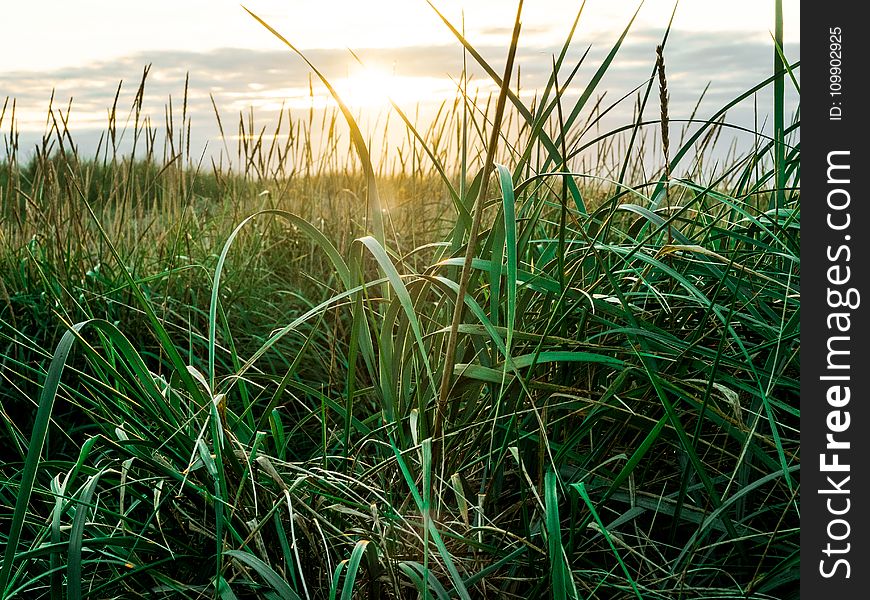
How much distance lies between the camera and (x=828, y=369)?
3.76 ft

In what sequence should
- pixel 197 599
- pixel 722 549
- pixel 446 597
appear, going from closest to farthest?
pixel 446 597 → pixel 197 599 → pixel 722 549

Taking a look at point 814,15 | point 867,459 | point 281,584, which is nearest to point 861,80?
point 814,15

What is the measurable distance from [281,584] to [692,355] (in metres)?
0.74

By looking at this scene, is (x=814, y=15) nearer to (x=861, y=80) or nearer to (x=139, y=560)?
(x=861, y=80)

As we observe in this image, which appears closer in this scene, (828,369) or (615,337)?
(828,369)

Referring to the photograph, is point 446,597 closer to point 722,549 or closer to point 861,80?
point 722,549

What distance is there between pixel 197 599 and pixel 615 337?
31.7 inches

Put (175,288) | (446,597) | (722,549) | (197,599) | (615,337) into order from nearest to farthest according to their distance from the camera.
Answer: (446,597) < (197,599) < (722,549) < (615,337) < (175,288)

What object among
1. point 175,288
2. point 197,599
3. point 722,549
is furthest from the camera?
point 175,288

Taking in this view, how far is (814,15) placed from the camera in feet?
4.19

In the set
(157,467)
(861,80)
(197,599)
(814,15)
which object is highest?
(814,15)

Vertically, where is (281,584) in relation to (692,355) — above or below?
below

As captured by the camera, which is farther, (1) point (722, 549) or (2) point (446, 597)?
(1) point (722, 549)

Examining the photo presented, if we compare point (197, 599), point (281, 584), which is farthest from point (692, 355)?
point (197, 599)
